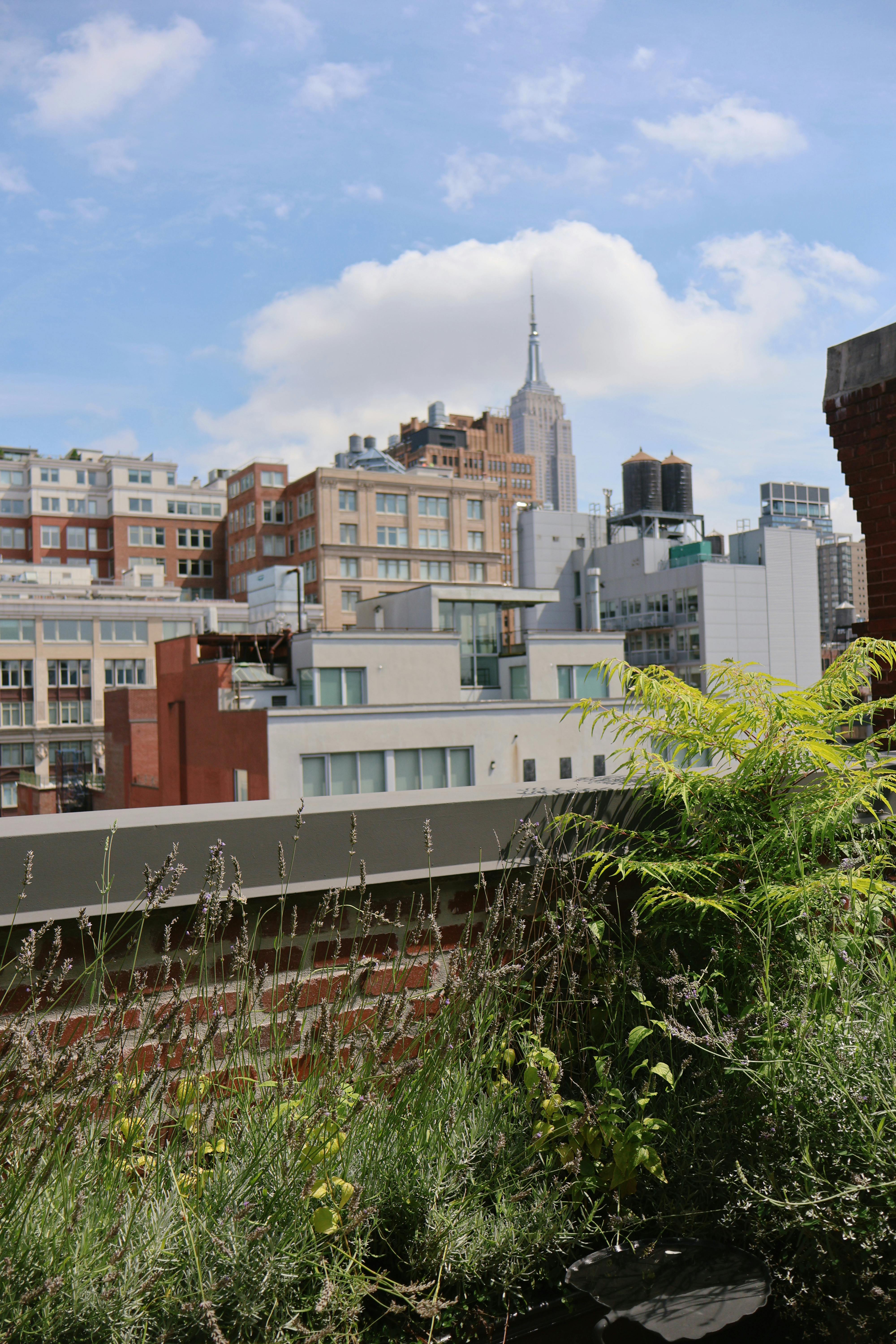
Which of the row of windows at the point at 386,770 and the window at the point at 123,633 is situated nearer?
the row of windows at the point at 386,770

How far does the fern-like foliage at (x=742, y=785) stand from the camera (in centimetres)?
244

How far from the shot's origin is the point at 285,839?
240 centimetres

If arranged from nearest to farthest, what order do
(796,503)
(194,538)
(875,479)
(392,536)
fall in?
(875,479) < (392,536) < (194,538) < (796,503)

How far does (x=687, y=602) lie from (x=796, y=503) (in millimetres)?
51877

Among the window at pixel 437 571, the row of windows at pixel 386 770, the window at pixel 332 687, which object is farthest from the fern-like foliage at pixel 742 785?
the window at pixel 437 571

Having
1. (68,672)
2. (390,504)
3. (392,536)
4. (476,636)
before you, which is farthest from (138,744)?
(390,504)

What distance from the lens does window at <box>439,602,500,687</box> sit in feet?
111

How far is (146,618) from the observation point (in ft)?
188

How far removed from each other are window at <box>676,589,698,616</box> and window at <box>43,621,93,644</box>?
39.8 metres

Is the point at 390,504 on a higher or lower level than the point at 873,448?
higher

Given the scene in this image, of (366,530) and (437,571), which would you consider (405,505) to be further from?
(437,571)

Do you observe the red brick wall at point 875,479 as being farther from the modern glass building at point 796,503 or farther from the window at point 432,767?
the modern glass building at point 796,503

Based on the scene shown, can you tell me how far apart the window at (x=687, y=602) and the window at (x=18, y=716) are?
1715 inches

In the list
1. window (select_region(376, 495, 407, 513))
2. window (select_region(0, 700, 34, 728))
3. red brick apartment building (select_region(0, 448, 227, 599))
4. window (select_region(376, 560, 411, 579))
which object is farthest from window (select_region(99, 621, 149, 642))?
red brick apartment building (select_region(0, 448, 227, 599))
